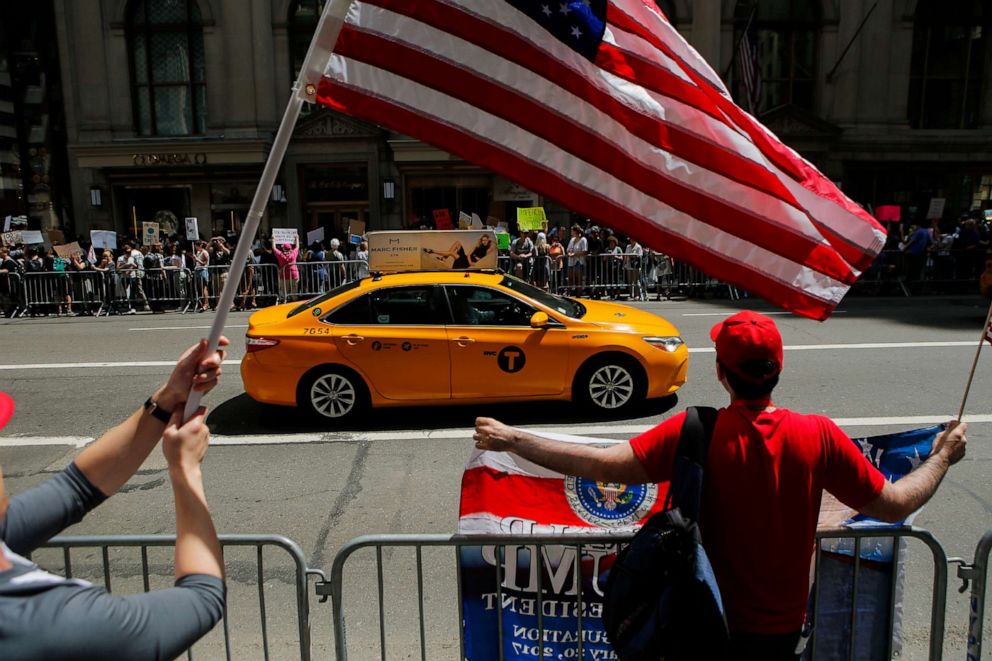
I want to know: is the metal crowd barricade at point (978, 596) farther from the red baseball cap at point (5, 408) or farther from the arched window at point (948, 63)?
the arched window at point (948, 63)

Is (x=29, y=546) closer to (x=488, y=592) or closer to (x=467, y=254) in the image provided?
(x=488, y=592)

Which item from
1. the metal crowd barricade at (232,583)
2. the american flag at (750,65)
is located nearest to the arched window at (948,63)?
the american flag at (750,65)

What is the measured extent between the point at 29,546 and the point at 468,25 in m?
2.16

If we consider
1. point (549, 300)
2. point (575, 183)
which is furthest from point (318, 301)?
point (575, 183)

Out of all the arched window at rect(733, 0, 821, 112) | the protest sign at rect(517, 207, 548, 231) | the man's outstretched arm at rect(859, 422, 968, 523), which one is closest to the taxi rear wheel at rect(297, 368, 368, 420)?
the man's outstretched arm at rect(859, 422, 968, 523)

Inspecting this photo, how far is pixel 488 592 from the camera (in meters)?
2.90

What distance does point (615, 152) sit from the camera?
276 cm

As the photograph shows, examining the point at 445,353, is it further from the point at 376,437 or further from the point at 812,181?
the point at 812,181

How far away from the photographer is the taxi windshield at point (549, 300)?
8222 millimetres

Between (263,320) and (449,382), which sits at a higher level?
(263,320)

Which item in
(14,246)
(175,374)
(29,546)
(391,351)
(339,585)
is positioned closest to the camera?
(29,546)

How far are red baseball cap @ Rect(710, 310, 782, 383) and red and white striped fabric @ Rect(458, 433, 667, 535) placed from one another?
30.4 inches

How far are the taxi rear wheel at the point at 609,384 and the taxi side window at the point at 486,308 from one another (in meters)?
0.89

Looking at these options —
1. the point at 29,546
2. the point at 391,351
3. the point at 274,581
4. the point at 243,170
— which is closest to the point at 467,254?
the point at 391,351
